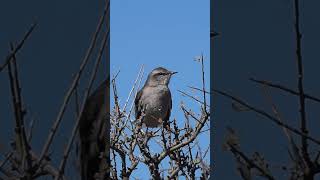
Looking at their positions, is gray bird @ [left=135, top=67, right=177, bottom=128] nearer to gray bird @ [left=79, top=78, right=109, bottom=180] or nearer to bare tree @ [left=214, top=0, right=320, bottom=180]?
gray bird @ [left=79, top=78, right=109, bottom=180]

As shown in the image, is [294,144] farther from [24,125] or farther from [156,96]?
[156,96]

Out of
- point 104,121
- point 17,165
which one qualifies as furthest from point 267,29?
point 17,165

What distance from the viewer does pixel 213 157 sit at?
1.44 meters

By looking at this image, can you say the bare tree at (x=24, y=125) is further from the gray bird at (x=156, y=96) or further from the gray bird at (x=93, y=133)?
the gray bird at (x=156, y=96)

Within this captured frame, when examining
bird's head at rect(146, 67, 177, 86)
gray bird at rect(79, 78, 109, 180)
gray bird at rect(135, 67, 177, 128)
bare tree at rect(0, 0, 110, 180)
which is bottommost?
gray bird at rect(135, 67, 177, 128)

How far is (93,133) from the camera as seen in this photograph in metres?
0.91

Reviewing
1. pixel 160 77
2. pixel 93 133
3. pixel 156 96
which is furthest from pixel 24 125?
pixel 160 77

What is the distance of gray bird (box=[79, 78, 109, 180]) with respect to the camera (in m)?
0.87

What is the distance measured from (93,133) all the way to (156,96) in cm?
320

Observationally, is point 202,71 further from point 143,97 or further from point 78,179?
point 143,97

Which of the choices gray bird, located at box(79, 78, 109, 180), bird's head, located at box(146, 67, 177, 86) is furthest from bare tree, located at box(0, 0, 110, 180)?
bird's head, located at box(146, 67, 177, 86)

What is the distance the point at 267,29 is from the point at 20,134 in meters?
0.85

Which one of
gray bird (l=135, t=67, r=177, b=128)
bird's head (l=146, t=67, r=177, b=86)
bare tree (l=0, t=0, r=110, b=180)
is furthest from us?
bird's head (l=146, t=67, r=177, b=86)

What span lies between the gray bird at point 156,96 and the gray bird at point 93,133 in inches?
108
